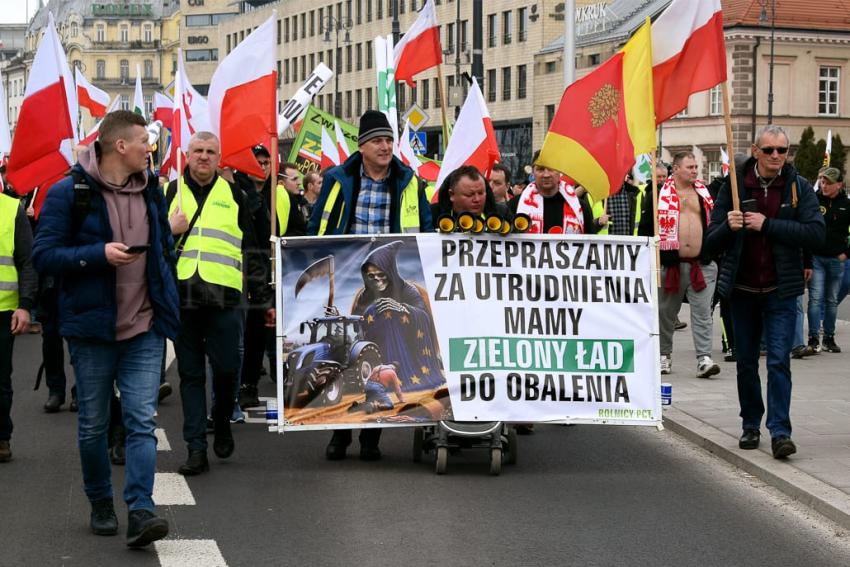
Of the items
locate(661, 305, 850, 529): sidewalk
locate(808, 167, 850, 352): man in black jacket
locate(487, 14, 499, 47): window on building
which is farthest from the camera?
locate(487, 14, 499, 47): window on building

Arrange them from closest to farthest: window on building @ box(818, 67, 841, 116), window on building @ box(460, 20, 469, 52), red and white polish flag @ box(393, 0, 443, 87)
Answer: red and white polish flag @ box(393, 0, 443, 87) → window on building @ box(818, 67, 841, 116) → window on building @ box(460, 20, 469, 52)

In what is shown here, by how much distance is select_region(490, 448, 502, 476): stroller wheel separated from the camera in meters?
8.64

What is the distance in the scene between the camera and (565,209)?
10.9 meters

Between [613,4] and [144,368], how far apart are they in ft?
247

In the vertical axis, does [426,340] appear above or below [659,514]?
above

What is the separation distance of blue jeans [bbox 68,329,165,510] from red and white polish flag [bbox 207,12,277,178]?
10.2 ft

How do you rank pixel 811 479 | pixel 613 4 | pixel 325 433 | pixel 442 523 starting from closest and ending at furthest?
pixel 442 523
pixel 811 479
pixel 325 433
pixel 613 4

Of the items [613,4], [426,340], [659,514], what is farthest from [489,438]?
[613,4]

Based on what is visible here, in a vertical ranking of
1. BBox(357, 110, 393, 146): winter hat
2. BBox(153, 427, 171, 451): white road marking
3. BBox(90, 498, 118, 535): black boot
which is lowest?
BBox(153, 427, 171, 451): white road marking

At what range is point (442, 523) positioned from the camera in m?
7.33

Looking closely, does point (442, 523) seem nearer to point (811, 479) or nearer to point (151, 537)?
point (151, 537)

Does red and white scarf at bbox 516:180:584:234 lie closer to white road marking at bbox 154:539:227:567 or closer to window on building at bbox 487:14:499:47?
white road marking at bbox 154:539:227:567

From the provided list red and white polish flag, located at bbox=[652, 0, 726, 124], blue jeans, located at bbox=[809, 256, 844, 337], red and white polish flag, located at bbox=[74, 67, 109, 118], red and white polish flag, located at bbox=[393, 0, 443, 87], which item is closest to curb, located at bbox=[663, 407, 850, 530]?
red and white polish flag, located at bbox=[652, 0, 726, 124]

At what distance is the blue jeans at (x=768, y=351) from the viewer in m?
9.07
